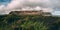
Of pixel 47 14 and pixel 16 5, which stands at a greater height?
pixel 16 5

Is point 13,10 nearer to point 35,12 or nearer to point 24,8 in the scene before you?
point 24,8

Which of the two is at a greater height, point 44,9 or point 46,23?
point 44,9

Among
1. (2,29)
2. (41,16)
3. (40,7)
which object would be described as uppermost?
(40,7)

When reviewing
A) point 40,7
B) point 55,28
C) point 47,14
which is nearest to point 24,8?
point 40,7

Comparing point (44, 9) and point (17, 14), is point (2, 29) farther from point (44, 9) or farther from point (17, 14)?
point (44, 9)

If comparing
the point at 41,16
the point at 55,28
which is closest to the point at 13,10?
the point at 41,16
